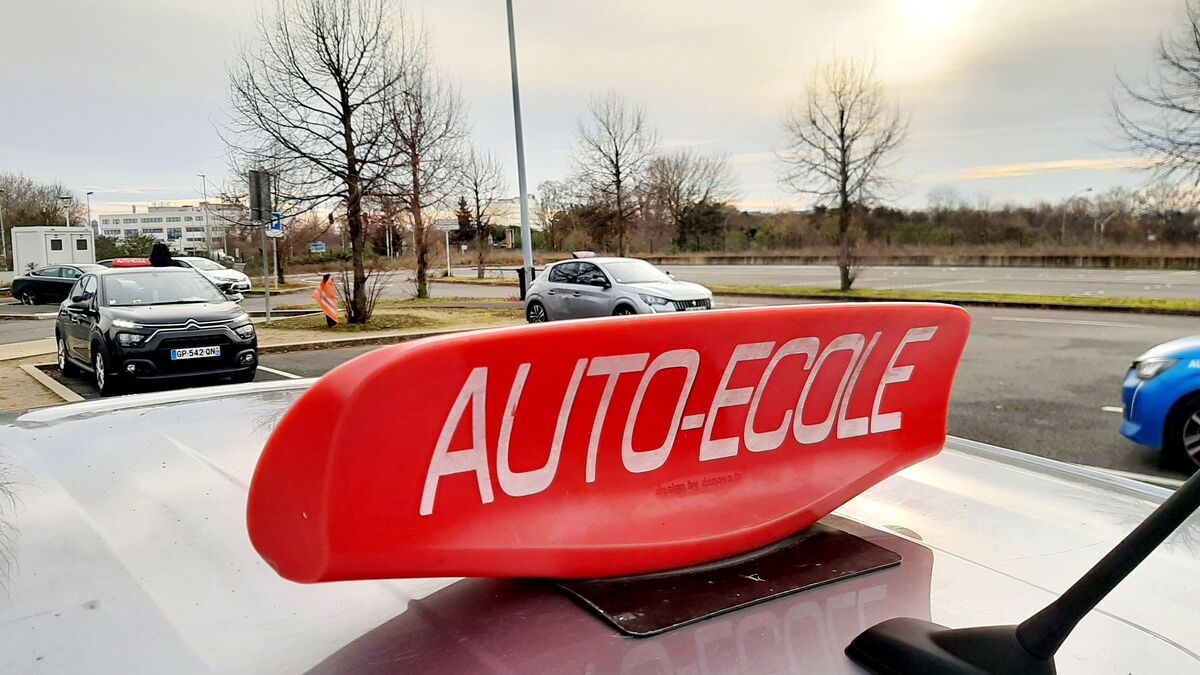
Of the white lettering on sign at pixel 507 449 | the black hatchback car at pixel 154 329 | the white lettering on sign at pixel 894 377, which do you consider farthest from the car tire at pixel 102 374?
the white lettering on sign at pixel 894 377

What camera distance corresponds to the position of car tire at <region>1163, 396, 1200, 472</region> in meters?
5.68

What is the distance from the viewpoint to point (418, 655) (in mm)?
1056

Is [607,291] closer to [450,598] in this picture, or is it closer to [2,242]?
[450,598]

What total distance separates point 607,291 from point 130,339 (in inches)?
334

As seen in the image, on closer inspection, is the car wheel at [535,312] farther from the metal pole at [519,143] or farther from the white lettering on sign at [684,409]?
the white lettering on sign at [684,409]

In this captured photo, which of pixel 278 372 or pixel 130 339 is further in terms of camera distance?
pixel 278 372

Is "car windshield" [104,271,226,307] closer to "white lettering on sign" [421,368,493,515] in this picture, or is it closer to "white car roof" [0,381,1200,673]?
"white car roof" [0,381,1200,673]

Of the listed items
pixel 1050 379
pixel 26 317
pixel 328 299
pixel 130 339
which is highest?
pixel 328 299

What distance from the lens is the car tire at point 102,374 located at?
9547 millimetres

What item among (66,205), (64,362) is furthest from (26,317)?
(66,205)

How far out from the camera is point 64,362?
11609 millimetres

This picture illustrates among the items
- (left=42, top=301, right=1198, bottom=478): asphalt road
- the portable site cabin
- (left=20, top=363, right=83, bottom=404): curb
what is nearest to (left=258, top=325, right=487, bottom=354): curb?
(left=42, top=301, right=1198, bottom=478): asphalt road

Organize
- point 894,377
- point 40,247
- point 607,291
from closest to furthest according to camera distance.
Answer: point 894,377 < point 607,291 < point 40,247

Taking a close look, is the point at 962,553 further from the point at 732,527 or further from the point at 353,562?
the point at 353,562
